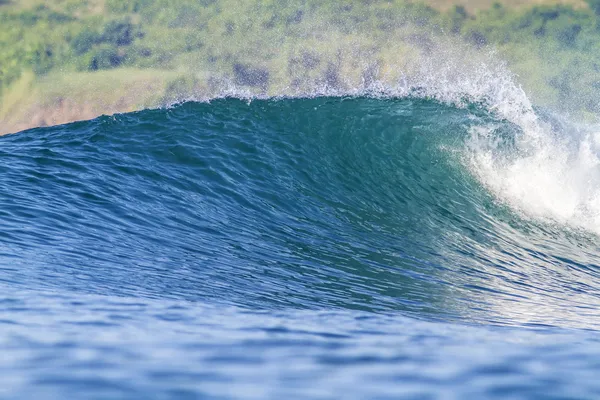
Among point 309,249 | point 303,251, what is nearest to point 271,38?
point 309,249

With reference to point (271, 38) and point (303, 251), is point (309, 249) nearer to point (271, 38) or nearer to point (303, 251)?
point (303, 251)

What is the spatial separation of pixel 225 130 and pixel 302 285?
6643mm

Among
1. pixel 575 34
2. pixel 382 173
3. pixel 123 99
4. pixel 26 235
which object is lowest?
pixel 26 235

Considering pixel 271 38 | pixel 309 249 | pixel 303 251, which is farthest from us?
pixel 271 38

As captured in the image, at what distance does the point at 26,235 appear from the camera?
308 inches

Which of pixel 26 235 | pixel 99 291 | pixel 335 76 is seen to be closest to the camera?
pixel 99 291

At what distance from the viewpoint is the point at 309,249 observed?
A: 29.2 feet

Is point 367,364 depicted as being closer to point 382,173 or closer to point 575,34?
point 382,173

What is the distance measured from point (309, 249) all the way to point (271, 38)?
160 feet

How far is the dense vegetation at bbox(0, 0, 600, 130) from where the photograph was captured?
5250 centimetres

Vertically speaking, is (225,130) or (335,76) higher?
(335,76)

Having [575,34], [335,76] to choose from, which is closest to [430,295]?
[335,76]

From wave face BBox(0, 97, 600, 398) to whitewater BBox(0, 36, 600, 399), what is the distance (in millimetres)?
29

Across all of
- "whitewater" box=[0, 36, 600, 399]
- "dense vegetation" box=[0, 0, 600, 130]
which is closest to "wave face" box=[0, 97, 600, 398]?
"whitewater" box=[0, 36, 600, 399]
